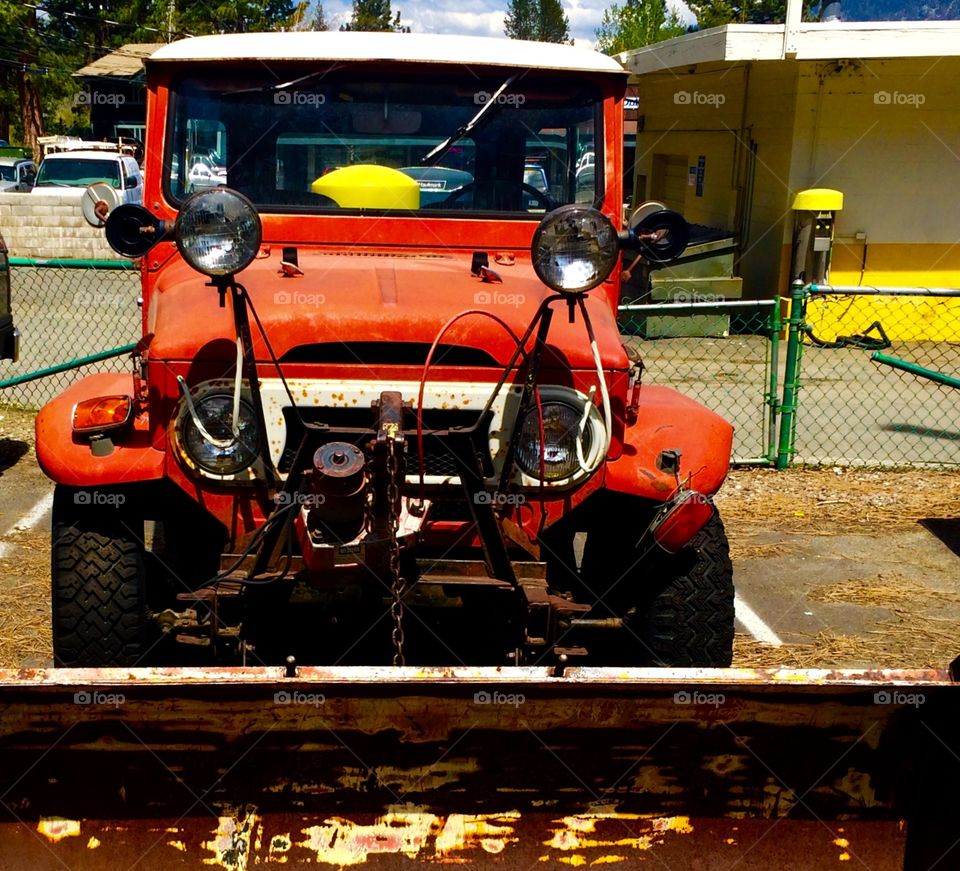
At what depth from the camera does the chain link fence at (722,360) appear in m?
8.19

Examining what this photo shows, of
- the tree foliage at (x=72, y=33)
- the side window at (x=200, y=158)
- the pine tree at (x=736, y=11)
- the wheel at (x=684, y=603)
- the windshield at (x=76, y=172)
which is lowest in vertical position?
the wheel at (x=684, y=603)

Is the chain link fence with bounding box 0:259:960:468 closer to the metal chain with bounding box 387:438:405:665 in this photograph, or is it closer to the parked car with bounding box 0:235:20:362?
the parked car with bounding box 0:235:20:362

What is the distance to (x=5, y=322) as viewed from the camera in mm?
7844

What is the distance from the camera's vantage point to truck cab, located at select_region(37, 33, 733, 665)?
11.4 feet

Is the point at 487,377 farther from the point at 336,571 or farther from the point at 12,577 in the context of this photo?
the point at 12,577

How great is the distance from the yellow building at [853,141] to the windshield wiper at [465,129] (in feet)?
29.0

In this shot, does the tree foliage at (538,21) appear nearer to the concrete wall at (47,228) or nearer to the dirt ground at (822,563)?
the concrete wall at (47,228)

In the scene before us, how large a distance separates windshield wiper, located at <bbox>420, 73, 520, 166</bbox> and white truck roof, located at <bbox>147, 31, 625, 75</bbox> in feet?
0.27

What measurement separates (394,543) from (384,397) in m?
0.45

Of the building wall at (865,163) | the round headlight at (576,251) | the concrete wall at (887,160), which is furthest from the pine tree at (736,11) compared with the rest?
the round headlight at (576,251)

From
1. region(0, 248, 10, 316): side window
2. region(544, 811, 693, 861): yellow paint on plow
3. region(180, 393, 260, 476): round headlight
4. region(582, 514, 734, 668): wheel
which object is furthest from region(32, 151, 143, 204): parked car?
region(544, 811, 693, 861): yellow paint on plow

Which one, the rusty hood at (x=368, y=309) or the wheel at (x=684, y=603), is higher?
the rusty hood at (x=368, y=309)

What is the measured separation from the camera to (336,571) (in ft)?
11.0

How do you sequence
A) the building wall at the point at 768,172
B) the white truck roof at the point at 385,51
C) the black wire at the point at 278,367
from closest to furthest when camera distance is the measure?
the black wire at the point at 278,367 → the white truck roof at the point at 385,51 → the building wall at the point at 768,172
